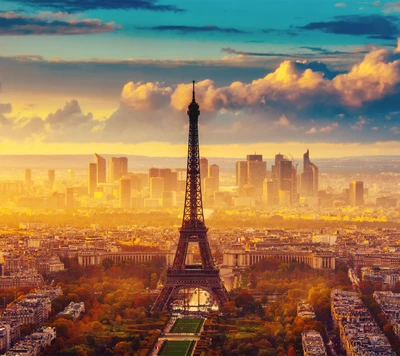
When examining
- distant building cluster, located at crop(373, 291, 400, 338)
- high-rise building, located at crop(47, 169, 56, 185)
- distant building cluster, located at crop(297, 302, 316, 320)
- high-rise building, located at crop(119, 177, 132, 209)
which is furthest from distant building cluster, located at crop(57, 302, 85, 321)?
high-rise building, located at crop(119, 177, 132, 209)

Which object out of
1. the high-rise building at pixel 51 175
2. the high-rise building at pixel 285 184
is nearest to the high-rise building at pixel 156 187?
the high-rise building at pixel 51 175

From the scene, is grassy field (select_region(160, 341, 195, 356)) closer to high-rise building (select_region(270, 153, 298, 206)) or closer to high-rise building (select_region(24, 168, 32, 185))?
high-rise building (select_region(24, 168, 32, 185))

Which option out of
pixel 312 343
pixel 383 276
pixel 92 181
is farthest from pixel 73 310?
pixel 92 181

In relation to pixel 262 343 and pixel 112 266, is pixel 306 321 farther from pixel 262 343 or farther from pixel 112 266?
pixel 112 266

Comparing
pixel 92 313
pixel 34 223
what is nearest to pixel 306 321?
pixel 92 313

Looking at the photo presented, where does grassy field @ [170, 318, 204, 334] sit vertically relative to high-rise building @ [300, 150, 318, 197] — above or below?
below

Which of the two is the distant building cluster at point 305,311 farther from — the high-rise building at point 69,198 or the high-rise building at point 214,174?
the high-rise building at point 69,198
